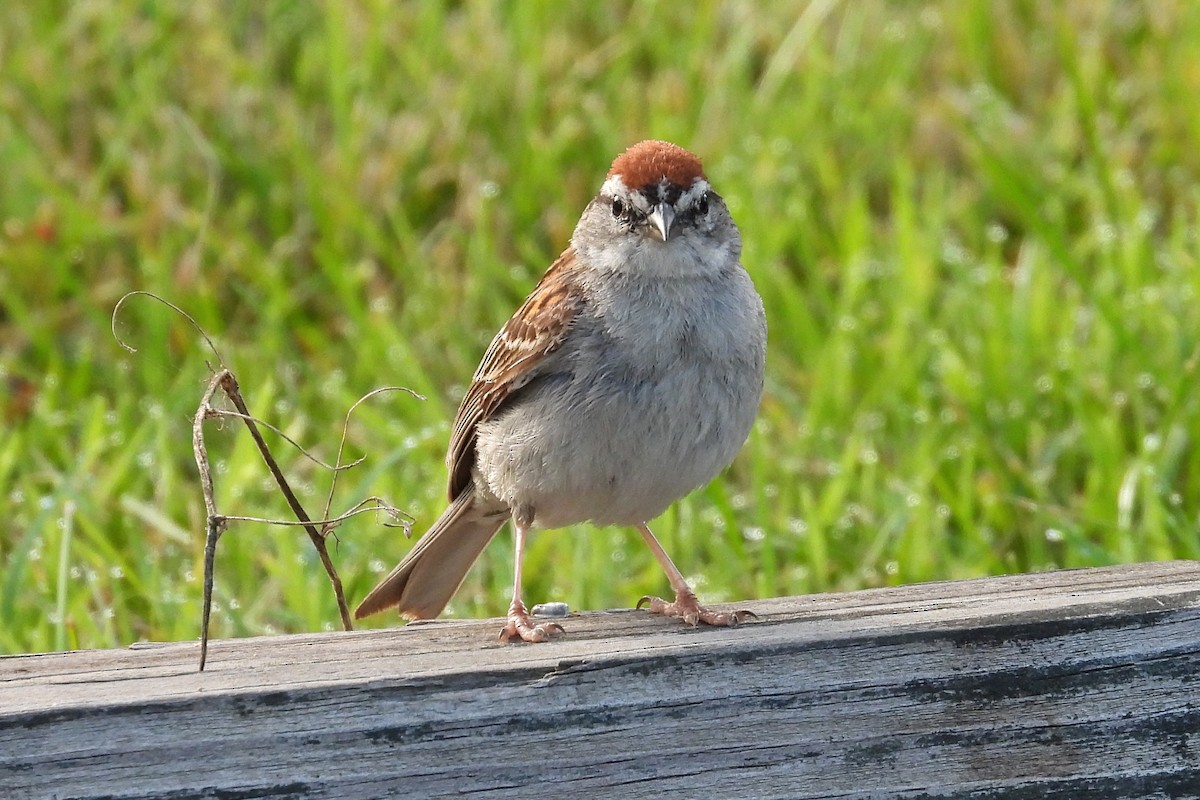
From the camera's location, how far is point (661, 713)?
2.13 meters

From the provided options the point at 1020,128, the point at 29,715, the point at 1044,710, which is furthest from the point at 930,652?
the point at 1020,128

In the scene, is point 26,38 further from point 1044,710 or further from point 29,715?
point 1044,710

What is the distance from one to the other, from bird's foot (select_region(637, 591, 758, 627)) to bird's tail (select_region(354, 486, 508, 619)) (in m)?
0.53

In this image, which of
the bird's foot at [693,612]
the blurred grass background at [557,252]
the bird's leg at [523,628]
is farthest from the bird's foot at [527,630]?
the blurred grass background at [557,252]

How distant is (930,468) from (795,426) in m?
0.60

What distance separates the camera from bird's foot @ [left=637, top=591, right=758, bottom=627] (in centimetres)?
259

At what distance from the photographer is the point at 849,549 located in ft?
14.5

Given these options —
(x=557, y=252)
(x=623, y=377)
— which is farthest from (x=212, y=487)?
(x=557, y=252)

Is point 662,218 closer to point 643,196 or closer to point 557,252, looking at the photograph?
point 643,196

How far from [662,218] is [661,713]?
1.42m

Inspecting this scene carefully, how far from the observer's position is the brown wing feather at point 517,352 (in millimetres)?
3281

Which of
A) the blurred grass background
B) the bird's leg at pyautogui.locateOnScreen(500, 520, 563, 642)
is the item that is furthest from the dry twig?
the blurred grass background

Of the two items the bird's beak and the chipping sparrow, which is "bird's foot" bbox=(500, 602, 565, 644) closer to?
the chipping sparrow

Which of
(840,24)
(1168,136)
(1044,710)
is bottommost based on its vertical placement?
(1044,710)
